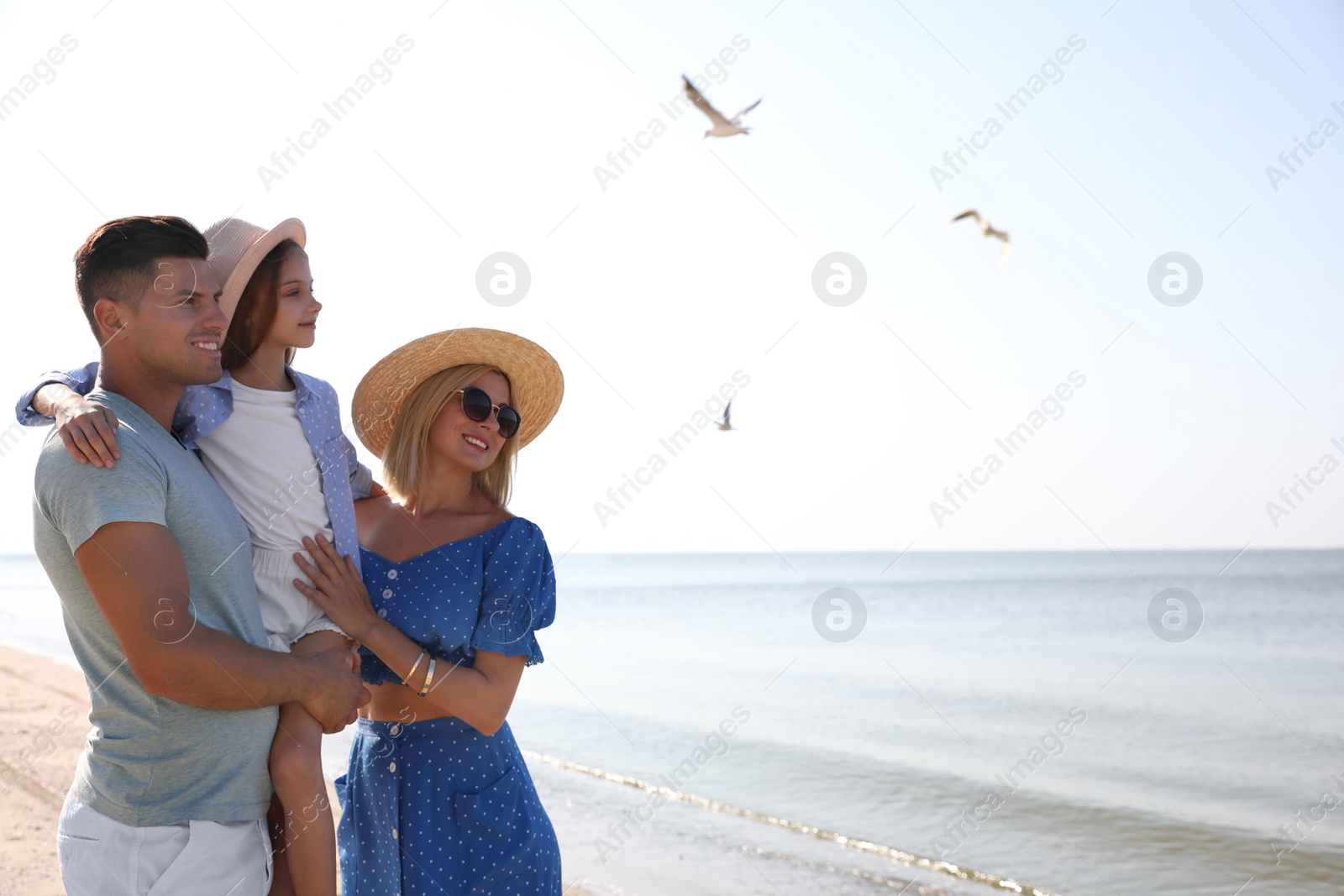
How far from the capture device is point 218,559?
1913 millimetres

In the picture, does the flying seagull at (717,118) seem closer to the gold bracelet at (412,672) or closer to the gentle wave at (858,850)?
the gold bracelet at (412,672)

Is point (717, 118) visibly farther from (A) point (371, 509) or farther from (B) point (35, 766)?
(B) point (35, 766)

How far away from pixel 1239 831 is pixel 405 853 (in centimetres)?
794

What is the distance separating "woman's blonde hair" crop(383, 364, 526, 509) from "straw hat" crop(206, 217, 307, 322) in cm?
56

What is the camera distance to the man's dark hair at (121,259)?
1865mm

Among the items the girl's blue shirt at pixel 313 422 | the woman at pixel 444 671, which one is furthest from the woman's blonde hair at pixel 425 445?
the girl's blue shirt at pixel 313 422

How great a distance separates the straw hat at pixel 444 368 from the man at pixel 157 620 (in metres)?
0.89

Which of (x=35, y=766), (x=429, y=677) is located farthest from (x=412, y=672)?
(x=35, y=766)

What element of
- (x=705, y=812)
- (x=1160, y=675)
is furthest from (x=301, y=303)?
(x=1160, y=675)

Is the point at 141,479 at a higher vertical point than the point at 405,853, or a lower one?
higher

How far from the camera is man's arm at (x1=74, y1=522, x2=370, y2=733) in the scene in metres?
1.70

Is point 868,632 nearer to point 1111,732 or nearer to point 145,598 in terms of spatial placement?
point 1111,732

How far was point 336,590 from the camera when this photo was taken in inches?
90.7

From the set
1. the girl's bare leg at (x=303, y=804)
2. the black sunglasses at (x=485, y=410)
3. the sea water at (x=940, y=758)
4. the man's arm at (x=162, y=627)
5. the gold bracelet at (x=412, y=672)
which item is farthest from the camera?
the sea water at (x=940, y=758)
